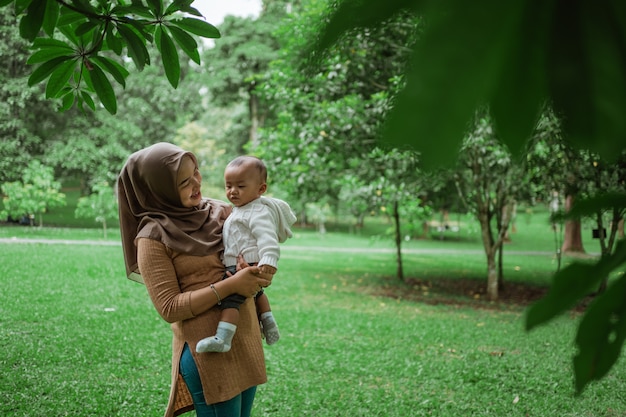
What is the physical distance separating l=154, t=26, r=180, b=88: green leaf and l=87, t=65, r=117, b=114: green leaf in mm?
209

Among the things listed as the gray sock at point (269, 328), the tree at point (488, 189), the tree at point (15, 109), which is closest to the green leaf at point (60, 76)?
the gray sock at point (269, 328)

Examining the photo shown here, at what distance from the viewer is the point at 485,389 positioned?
4.39m

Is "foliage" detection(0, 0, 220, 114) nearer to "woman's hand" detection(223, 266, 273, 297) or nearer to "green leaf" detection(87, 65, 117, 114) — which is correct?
"green leaf" detection(87, 65, 117, 114)

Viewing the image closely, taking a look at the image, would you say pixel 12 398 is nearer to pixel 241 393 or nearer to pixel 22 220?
pixel 241 393

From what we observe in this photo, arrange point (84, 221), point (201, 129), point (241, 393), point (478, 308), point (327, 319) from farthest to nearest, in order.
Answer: point (201, 129), point (84, 221), point (478, 308), point (327, 319), point (241, 393)

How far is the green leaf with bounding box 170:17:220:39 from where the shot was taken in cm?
136

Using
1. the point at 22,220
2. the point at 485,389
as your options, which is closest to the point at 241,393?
the point at 485,389

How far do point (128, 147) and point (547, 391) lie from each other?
58.7 feet

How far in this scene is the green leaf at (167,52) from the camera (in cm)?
130

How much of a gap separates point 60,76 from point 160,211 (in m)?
0.56

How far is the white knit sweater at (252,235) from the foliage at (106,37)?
1.88 feet

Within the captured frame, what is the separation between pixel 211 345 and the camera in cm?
175

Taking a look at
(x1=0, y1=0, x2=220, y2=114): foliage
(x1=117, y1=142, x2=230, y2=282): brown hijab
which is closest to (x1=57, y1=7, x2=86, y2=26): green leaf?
(x1=0, y1=0, x2=220, y2=114): foliage

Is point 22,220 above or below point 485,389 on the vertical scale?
above
